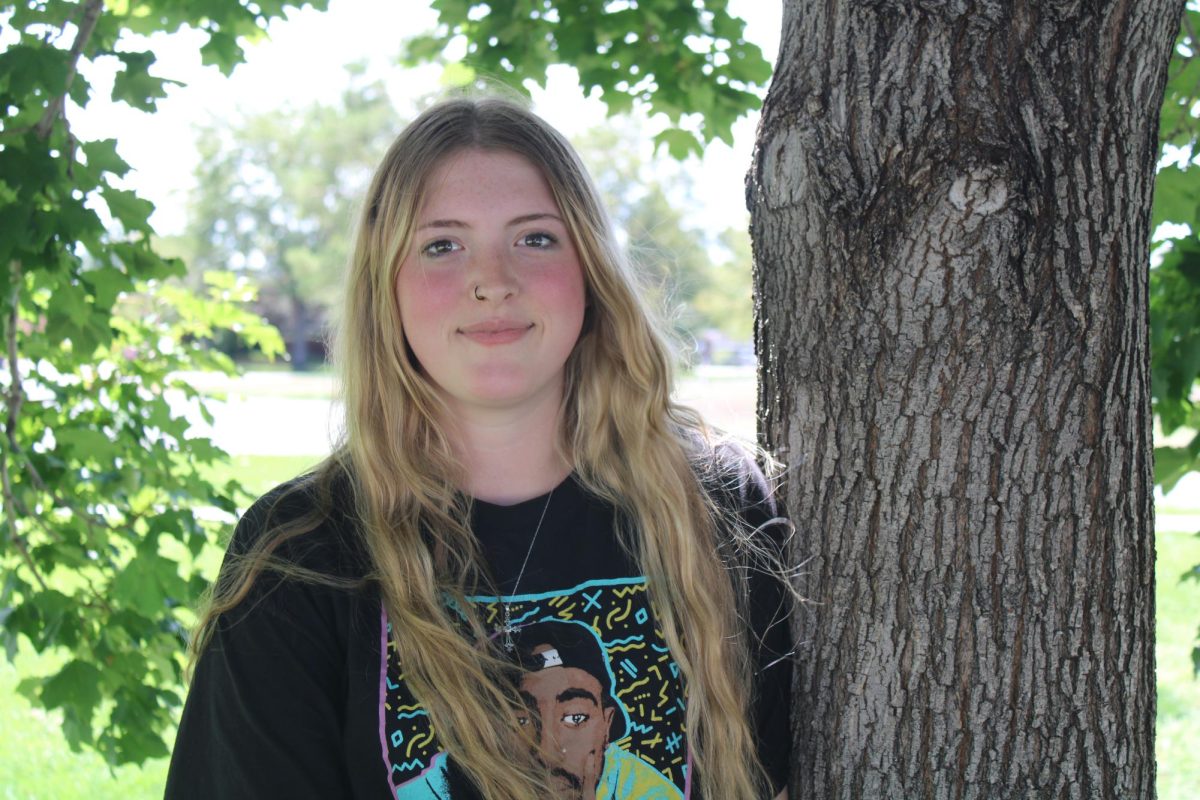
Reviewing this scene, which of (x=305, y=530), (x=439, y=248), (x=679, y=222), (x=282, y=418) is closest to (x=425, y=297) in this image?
(x=439, y=248)

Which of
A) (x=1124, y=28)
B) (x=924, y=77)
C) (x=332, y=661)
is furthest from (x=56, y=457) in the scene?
(x=1124, y=28)

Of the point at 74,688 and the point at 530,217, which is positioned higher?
the point at 530,217

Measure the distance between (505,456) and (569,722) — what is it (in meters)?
0.48

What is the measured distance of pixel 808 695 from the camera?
6.04 ft

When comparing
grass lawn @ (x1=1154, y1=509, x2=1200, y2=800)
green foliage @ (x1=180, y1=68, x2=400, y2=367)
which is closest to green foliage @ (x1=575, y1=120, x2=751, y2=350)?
green foliage @ (x1=180, y1=68, x2=400, y2=367)

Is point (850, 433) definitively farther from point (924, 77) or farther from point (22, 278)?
point (22, 278)

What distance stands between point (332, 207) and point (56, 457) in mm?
47182

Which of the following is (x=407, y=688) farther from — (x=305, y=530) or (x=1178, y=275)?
(x=1178, y=275)

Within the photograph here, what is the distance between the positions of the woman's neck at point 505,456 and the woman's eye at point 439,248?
281 mm

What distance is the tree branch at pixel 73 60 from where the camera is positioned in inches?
109

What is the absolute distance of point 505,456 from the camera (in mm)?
→ 1984

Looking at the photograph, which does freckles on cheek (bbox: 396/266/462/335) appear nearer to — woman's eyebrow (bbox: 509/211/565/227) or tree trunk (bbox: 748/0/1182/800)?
woman's eyebrow (bbox: 509/211/565/227)

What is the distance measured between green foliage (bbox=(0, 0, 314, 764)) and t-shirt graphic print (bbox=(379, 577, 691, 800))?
1.54 meters

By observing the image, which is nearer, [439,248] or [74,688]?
[439,248]
